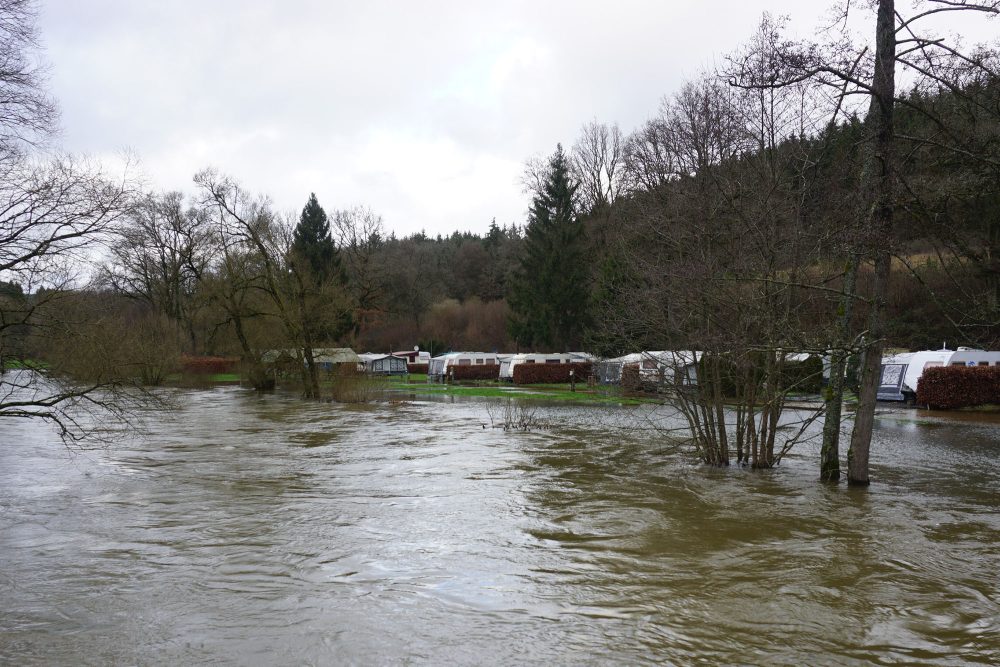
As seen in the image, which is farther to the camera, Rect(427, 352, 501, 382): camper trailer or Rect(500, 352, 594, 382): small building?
Rect(427, 352, 501, 382): camper trailer

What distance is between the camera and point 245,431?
19641 mm

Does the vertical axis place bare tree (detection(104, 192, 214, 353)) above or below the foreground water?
above

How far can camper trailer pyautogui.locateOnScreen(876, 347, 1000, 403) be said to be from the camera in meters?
25.8

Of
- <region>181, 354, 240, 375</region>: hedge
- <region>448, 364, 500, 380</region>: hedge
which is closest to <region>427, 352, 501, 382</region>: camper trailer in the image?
<region>448, 364, 500, 380</region>: hedge

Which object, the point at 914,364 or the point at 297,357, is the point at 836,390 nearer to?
the point at 914,364

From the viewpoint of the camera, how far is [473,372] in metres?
43.9

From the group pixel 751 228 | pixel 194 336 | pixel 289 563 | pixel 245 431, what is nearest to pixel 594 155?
pixel 194 336

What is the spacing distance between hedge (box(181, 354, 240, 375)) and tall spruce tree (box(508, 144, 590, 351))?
1750 centimetres

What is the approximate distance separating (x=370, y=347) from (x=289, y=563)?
54788 mm

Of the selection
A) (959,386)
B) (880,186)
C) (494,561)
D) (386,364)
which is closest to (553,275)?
(386,364)

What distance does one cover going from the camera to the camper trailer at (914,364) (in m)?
25.8

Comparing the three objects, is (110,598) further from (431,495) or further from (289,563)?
(431,495)

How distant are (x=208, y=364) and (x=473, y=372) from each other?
1826cm

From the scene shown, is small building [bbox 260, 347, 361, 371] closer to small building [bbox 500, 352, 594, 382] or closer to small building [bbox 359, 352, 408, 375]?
small building [bbox 359, 352, 408, 375]
